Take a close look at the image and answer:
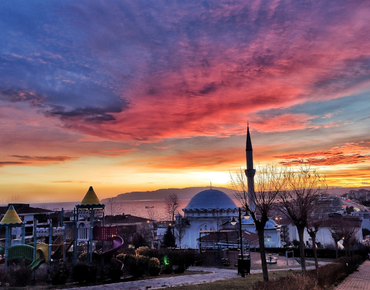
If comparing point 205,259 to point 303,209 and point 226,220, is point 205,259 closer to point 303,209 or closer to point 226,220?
point 303,209

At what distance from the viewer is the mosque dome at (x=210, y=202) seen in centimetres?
5825

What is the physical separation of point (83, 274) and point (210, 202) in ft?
140

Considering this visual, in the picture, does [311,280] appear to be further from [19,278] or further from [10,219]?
[10,219]

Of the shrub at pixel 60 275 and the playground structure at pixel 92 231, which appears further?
the playground structure at pixel 92 231

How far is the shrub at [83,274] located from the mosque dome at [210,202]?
131ft

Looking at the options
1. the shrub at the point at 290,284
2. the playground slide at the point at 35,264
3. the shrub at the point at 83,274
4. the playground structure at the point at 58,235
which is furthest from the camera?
the playground structure at the point at 58,235

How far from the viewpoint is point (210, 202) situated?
5947 cm

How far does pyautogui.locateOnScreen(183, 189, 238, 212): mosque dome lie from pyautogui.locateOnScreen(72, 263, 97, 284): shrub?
3984 centimetres

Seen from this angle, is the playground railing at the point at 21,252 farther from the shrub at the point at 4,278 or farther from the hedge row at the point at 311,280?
the hedge row at the point at 311,280

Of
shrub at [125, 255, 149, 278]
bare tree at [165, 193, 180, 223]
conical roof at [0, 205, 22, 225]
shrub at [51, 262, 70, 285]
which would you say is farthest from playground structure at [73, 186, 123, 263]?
bare tree at [165, 193, 180, 223]

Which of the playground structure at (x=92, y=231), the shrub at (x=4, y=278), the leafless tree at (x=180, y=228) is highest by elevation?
the playground structure at (x=92, y=231)

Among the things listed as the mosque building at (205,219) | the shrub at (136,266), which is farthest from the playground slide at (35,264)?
the mosque building at (205,219)

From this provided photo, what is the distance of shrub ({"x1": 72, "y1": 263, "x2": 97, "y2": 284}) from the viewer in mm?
18297

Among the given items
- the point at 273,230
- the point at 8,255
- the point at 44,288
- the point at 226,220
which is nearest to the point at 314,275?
the point at 44,288
